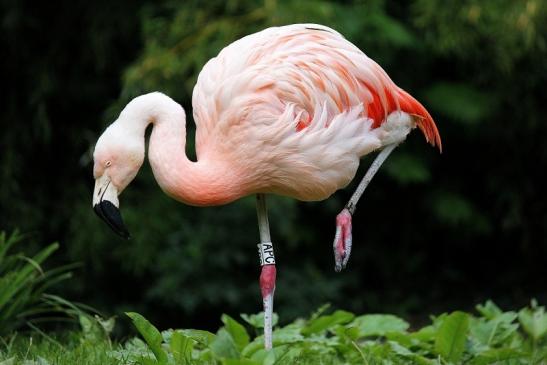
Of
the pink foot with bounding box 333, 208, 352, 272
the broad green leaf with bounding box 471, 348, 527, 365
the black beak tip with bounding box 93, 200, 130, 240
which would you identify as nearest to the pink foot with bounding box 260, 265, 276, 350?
the pink foot with bounding box 333, 208, 352, 272

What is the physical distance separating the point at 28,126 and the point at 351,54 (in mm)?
4400

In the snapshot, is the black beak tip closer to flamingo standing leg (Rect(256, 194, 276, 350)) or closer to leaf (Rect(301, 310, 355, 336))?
flamingo standing leg (Rect(256, 194, 276, 350))

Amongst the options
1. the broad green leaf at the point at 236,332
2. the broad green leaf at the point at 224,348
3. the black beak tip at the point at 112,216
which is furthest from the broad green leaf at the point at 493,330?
the black beak tip at the point at 112,216

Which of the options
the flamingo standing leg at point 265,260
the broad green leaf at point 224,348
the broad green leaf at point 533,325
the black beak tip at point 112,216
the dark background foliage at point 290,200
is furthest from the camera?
the dark background foliage at point 290,200

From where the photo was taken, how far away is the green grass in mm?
3383

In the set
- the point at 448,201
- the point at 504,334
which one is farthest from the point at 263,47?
the point at 448,201

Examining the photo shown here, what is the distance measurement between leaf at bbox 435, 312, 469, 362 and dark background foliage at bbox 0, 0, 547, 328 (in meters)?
3.06

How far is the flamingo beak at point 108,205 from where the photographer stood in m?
3.56

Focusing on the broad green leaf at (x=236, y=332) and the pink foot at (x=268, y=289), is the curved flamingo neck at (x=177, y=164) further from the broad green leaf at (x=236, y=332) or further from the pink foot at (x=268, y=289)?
the broad green leaf at (x=236, y=332)

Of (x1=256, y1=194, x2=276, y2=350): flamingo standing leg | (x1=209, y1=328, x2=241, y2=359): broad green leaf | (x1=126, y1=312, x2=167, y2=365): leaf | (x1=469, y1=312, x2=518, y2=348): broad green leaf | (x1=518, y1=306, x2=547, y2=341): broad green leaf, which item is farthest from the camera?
(x1=469, y1=312, x2=518, y2=348): broad green leaf

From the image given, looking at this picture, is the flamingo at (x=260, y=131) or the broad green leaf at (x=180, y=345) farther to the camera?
the flamingo at (x=260, y=131)

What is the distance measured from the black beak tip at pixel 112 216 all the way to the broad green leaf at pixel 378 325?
138 cm

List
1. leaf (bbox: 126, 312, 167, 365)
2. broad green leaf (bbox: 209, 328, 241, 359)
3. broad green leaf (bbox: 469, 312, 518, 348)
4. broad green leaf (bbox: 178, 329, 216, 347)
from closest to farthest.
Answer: broad green leaf (bbox: 209, 328, 241, 359) → leaf (bbox: 126, 312, 167, 365) → broad green leaf (bbox: 178, 329, 216, 347) → broad green leaf (bbox: 469, 312, 518, 348)

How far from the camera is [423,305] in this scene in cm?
825
